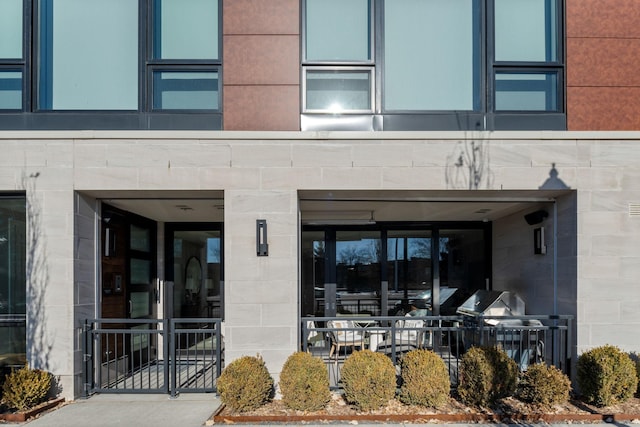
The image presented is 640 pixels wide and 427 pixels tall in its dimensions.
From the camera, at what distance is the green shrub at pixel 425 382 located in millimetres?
5070

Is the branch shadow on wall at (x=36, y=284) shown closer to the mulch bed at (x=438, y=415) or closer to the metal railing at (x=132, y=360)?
the metal railing at (x=132, y=360)

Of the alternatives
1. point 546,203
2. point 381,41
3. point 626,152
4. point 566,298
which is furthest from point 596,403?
point 381,41

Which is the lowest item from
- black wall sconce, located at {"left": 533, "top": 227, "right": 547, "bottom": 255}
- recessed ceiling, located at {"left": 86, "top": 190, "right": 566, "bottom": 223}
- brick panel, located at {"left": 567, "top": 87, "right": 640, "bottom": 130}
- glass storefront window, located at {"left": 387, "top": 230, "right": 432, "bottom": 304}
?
glass storefront window, located at {"left": 387, "top": 230, "right": 432, "bottom": 304}

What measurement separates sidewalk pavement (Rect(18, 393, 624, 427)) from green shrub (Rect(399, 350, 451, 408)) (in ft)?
1.00

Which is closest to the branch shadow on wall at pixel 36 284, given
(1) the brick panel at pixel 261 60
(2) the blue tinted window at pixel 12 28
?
(2) the blue tinted window at pixel 12 28

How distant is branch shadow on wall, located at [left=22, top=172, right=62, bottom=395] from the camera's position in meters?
5.55

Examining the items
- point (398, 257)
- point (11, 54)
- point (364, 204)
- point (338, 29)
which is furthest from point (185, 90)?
point (398, 257)

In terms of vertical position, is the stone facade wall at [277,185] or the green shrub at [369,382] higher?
the stone facade wall at [277,185]

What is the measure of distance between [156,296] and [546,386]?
6.59 meters

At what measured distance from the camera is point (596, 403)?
5203mm

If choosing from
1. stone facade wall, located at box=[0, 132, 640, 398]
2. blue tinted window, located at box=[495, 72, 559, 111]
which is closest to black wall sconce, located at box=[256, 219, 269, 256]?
stone facade wall, located at box=[0, 132, 640, 398]

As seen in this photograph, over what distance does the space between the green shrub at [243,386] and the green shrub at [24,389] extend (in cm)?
221

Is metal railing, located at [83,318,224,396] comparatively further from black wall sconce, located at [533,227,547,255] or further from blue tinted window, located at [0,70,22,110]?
black wall sconce, located at [533,227,547,255]

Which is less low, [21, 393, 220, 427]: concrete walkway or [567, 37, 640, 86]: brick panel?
[567, 37, 640, 86]: brick panel
